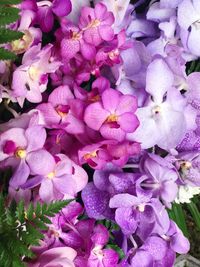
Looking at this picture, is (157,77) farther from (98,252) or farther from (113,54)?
(98,252)

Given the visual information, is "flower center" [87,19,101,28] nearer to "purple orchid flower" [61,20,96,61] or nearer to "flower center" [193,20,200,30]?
"purple orchid flower" [61,20,96,61]

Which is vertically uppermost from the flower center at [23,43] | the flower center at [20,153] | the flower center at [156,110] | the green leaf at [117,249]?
the flower center at [23,43]

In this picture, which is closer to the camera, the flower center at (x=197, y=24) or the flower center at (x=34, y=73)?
the flower center at (x=34, y=73)

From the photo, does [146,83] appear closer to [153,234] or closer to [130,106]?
[130,106]

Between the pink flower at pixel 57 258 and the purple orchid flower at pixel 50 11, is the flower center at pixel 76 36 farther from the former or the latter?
the pink flower at pixel 57 258

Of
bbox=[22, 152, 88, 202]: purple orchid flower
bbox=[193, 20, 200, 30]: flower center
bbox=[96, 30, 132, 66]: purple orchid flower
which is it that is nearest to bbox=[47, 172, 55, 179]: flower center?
bbox=[22, 152, 88, 202]: purple orchid flower

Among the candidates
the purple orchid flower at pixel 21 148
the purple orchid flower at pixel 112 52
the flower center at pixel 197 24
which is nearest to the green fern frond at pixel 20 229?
the purple orchid flower at pixel 21 148

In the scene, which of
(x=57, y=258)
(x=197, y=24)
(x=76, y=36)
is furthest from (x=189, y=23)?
(x=57, y=258)
